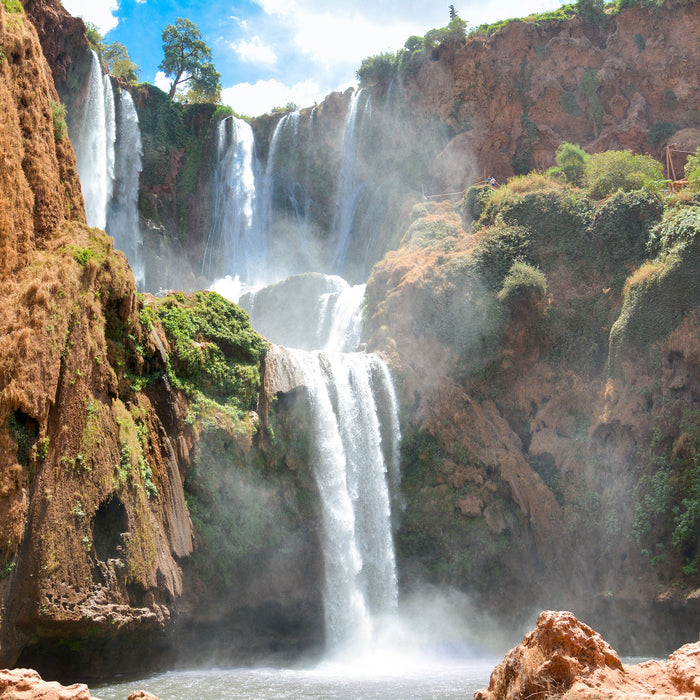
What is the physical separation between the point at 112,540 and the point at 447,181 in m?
28.4

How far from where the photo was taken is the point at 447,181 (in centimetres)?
3616

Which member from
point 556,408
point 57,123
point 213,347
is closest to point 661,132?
point 556,408

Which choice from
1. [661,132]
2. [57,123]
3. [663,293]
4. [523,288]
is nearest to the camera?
[57,123]

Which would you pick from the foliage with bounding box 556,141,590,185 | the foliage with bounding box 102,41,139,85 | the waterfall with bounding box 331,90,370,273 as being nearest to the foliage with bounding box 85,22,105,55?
the foliage with bounding box 102,41,139,85

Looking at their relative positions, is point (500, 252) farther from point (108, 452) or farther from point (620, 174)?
point (108, 452)

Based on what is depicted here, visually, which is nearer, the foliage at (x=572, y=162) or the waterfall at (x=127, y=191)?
the foliage at (x=572, y=162)

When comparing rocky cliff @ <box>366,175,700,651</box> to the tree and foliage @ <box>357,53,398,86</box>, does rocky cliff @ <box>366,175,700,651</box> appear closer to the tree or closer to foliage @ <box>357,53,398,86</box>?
foliage @ <box>357,53,398,86</box>

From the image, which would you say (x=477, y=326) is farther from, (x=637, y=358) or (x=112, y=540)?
(x=112, y=540)

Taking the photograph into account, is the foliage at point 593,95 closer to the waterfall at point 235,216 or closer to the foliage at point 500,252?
the foliage at point 500,252

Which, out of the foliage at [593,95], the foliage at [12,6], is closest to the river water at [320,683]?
the foliage at [12,6]

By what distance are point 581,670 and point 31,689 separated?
22.4 ft

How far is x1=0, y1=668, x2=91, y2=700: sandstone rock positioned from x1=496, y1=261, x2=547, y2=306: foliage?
1980cm

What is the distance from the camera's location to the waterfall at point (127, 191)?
38.8 metres

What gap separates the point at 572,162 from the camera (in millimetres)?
28609
